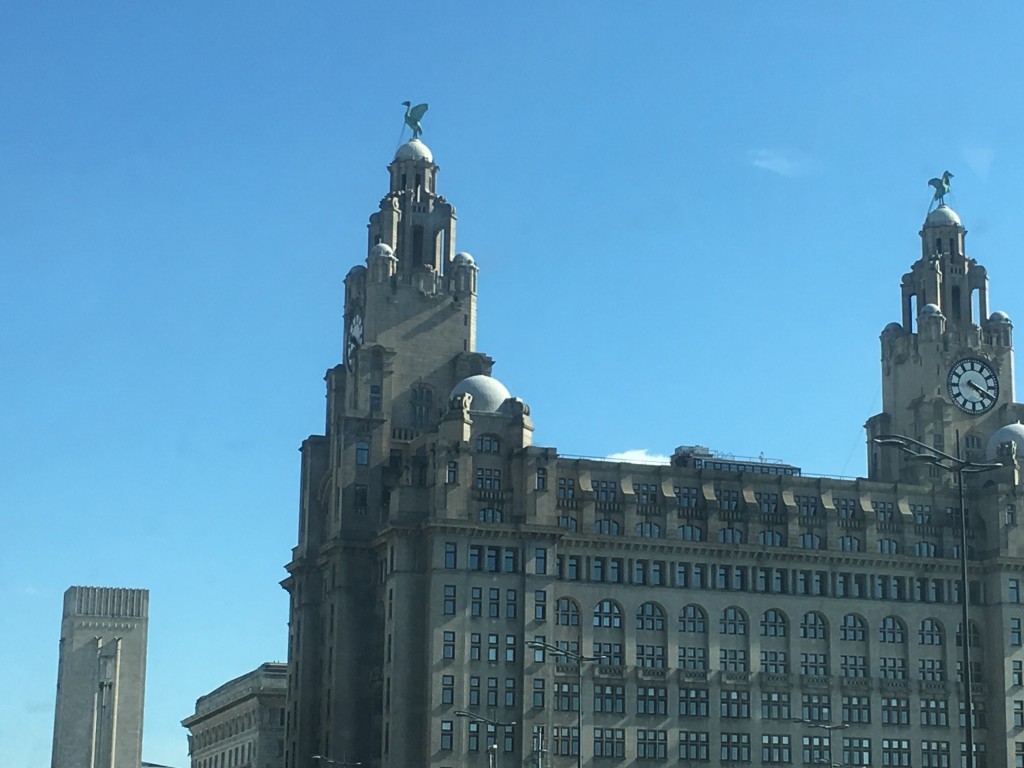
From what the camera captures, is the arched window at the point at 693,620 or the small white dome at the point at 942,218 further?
the small white dome at the point at 942,218

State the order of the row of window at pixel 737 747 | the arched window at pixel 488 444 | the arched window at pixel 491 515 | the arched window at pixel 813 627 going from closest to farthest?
the row of window at pixel 737 747
the arched window at pixel 491 515
the arched window at pixel 488 444
the arched window at pixel 813 627

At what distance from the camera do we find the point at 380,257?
554 ft

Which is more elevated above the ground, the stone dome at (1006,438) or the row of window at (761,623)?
the stone dome at (1006,438)

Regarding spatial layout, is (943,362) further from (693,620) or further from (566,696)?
(566,696)

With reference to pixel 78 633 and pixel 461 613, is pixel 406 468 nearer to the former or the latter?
pixel 461 613

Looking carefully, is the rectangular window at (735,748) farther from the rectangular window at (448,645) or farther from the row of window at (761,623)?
the rectangular window at (448,645)

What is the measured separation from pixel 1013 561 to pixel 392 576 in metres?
53.0

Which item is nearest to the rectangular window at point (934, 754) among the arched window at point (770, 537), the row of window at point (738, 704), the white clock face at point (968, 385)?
the row of window at point (738, 704)

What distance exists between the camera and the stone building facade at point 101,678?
167 meters

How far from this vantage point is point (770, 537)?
162 metres

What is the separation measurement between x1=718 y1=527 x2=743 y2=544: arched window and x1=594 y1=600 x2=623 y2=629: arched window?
36.7ft

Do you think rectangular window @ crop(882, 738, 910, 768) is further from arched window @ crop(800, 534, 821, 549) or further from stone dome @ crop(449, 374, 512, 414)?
stone dome @ crop(449, 374, 512, 414)

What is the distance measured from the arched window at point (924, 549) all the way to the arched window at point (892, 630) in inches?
233

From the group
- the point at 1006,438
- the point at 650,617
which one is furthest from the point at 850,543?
the point at 650,617
